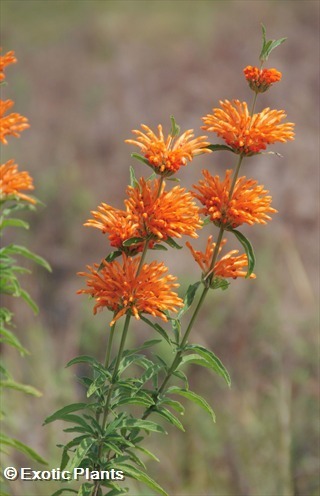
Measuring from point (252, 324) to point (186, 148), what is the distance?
12.6ft

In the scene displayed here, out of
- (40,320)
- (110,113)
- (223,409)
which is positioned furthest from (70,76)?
(223,409)

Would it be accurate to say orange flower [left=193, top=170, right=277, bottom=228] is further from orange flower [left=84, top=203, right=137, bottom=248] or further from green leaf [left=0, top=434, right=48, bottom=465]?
green leaf [left=0, top=434, right=48, bottom=465]

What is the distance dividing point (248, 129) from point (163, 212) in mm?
284

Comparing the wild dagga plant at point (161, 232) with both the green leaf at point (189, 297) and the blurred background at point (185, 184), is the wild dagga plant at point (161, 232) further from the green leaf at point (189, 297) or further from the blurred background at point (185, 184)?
the blurred background at point (185, 184)

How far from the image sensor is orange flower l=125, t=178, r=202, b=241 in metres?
1.55

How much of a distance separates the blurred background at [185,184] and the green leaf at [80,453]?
6.10 feet

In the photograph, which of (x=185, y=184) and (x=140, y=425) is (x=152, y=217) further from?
(x=185, y=184)

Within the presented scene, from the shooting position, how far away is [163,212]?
5.13ft

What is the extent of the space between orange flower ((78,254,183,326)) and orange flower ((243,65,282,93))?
0.49 metres

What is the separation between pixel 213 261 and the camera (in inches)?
66.7

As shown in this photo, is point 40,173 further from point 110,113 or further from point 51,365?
point 51,365

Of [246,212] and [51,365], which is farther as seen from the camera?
[51,365]

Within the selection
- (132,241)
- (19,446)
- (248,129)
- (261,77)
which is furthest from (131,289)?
(19,446)

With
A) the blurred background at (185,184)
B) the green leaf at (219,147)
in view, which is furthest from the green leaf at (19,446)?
the blurred background at (185,184)
